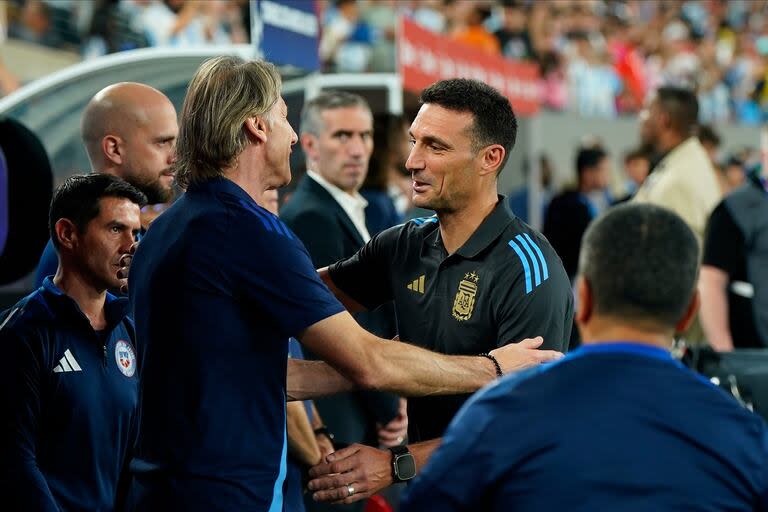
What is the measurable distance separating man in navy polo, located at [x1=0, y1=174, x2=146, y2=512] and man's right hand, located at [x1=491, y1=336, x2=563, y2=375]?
3.74 ft

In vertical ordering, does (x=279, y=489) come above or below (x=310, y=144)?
below

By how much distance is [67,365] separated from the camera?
3.27 metres

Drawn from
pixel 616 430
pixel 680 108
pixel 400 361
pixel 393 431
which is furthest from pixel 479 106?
pixel 680 108

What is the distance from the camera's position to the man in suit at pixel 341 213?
5.11 metres

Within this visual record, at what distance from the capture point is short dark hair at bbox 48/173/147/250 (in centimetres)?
352

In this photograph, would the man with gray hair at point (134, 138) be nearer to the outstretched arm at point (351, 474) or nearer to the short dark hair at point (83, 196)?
the short dark hair at point (83, 196)

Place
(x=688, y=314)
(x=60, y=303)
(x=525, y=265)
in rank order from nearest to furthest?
(x=688, y=314)
(x=525, y=265)
(x=60, y=303)

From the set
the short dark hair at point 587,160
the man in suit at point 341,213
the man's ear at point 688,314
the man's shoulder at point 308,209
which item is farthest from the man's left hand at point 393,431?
the short dark hair at point 587,160

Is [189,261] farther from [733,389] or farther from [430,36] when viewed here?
[430,36]

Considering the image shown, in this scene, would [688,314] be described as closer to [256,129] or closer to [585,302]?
[585,302]

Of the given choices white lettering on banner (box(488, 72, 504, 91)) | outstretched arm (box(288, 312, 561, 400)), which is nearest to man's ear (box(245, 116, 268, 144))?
outstretched arm (box(288, 312, 561, 400))

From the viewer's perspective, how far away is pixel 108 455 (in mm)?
3328

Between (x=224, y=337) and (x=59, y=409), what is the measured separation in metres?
0.78

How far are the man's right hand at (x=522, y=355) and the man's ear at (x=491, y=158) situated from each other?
664 millimetres
